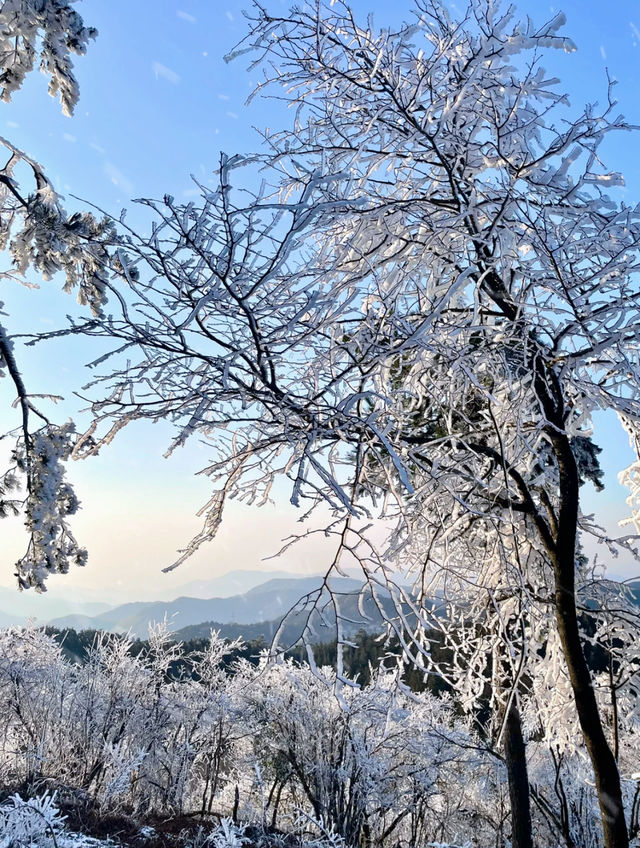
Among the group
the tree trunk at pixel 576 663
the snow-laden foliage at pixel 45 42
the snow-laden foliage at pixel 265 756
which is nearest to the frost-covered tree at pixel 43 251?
the snow-laden foliage at pixel 45 42

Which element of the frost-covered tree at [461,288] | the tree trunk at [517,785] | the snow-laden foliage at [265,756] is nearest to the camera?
the frost-covered tree at [461,288]

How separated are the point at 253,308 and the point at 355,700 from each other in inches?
609

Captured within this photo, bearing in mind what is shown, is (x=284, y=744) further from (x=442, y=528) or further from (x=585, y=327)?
(x=585, y=327)

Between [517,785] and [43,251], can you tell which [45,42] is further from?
[517,785]

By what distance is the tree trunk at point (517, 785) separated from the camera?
7.57m

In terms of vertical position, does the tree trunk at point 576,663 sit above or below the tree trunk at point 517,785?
above

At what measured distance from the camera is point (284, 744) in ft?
51.4

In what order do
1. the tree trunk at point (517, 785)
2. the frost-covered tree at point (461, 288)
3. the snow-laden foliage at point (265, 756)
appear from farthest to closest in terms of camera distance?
the snow-laden foliage at point (265, 756) < the tree trunk at point (517, 785) < the frost-covered tree at point (461, 288)

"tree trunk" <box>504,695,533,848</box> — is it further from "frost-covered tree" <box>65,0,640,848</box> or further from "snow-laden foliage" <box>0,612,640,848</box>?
"frost-covered tree" <box>65,0,640,848</box>

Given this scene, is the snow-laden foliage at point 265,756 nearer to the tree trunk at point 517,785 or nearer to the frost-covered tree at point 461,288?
the tree trunk at point 517,785

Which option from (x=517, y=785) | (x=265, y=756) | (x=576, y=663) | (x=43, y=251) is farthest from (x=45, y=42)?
(x=265, y=756)

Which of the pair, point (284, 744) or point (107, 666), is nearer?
point (284, 744)

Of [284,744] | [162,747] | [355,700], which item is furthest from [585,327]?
[162,747]

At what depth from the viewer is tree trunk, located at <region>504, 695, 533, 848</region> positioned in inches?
298
